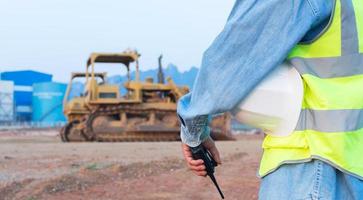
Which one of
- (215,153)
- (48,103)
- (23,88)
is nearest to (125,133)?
(215,153)

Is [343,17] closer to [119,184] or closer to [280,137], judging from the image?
[280,137]

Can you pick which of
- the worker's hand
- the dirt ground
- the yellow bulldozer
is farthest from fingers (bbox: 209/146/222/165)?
the yellow bulldozer

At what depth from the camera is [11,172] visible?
808 centimetres

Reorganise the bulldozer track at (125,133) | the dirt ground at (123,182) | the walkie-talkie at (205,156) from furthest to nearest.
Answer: the bulldozer track at (125,133)
the dirt ground at (123,182)
the walkie-talkie at (205,156)

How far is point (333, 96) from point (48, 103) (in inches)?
2110

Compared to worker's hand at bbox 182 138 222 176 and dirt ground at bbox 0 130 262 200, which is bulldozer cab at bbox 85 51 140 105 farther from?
worker's hand at bbox 182 138 222 176

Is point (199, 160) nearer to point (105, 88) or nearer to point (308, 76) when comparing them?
point (308, 76)

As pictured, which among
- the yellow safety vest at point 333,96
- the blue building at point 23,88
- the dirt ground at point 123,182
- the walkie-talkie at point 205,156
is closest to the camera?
the yellow safety vest at point 333,96

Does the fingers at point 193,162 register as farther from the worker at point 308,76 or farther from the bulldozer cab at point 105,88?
the bulldozer cab at point 105,88

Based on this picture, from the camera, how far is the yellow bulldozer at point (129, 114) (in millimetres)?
19562

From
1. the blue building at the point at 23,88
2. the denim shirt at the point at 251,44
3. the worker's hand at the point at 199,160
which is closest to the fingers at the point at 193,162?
the worker's hand at the point at 199,160

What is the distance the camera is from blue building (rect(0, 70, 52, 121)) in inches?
2226

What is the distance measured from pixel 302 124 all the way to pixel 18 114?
57363mm

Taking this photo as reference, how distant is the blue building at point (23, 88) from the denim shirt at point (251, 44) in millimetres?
56656
